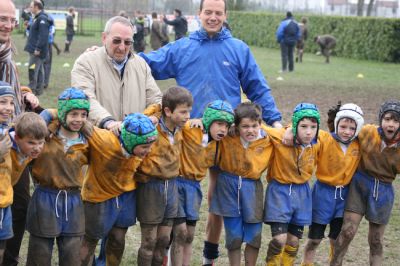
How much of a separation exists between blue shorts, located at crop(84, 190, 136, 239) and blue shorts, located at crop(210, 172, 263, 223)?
2.54 ft

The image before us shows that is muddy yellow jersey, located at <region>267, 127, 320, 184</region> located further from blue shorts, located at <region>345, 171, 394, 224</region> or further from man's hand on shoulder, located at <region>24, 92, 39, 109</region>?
man's hand on shoulder, located at <region>24, 92, 39, 109</region>

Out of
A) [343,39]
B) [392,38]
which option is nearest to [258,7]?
[343,39]

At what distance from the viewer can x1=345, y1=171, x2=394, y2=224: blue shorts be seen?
598 centimetres

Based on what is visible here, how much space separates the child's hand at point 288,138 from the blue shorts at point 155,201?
0.99 meters

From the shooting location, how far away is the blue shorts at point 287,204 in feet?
18.9

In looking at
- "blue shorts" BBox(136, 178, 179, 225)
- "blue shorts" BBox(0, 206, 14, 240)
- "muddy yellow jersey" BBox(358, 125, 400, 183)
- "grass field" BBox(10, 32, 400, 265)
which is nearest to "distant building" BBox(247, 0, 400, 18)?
"grass field" BBox(10, 32, 400, 265)

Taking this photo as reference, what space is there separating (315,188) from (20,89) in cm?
261

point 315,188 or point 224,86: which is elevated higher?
point 224,86

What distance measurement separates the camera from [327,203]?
19.7 ft

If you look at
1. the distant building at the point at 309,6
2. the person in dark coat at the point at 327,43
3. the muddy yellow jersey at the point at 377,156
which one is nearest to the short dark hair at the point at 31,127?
the muddy yellow jersey at the point at 377,156

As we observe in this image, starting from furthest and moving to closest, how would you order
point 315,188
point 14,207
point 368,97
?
point 368,97 < point 315,188 < point 14,207

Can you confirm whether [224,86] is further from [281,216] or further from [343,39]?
[343,39]

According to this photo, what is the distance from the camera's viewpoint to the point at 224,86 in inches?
238

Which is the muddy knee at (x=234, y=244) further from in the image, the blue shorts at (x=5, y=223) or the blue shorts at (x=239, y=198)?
the blue shorts at (x=5, y=223)
